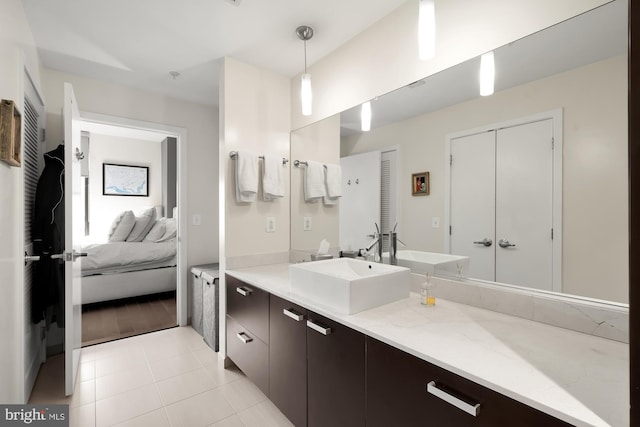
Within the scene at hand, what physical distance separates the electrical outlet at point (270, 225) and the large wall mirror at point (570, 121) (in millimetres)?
1238

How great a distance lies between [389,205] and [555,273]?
0.87 metres

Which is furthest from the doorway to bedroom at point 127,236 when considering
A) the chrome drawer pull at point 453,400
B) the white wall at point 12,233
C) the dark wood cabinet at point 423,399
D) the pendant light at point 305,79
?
the chrome drawer pull at point 453,400

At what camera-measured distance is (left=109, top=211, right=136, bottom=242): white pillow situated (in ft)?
13.6

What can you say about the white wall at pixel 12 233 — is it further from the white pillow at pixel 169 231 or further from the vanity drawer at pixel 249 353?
the white pillow at pixel 169 231

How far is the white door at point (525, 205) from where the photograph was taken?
1221 millimetres

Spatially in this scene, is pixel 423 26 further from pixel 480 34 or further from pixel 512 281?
pixel 512 281

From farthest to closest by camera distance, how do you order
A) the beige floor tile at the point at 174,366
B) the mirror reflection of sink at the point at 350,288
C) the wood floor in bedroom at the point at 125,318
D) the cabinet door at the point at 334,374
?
the wood floor in bedroom at the point at 125,318 < the beige floor tile at the point at 174,366 < the mirror reflection of sink at the point at 350,288 < the cabinet door at the point at 334,374

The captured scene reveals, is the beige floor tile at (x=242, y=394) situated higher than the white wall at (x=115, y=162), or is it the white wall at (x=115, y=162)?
the white wall at (x=115, y=162)

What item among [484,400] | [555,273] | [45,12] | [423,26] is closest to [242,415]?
[484,400]

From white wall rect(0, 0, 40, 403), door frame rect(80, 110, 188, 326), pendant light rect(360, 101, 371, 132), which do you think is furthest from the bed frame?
pendant light rect(360, 101, 371, 132)

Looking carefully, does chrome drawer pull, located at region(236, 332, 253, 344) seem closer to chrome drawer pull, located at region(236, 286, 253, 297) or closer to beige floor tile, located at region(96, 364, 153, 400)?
chrome drawer pull, located at region(236, 286, 253, 297)

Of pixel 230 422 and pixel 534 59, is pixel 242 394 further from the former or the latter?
pixel 534 59

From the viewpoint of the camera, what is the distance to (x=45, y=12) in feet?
5.81

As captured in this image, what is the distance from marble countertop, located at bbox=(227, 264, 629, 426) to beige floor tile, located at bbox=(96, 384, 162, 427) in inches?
51.4
